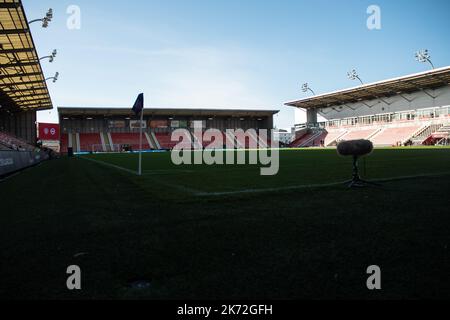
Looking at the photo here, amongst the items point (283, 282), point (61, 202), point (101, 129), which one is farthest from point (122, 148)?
point (283, 282)

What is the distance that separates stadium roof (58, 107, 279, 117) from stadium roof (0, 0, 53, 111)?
1945 cm

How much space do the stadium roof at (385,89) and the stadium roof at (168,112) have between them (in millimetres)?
10463

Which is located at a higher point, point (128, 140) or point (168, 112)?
point (168, 112)

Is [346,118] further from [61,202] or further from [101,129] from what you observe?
[61,202]

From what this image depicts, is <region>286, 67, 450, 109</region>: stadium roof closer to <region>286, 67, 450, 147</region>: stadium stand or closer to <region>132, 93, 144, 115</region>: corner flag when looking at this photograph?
<region>286, 67, 450, 147</region>: stadium stand

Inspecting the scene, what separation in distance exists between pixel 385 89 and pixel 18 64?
58902 mm

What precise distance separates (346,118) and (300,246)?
78293 millimetres

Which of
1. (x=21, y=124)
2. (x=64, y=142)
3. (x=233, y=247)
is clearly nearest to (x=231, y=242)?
(x=233, y=247)

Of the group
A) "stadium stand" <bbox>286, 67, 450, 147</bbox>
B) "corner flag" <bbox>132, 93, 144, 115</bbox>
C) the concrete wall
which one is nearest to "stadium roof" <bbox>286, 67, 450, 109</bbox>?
"stadium stand" <bbox>286, 67, 450, 147</bbox>

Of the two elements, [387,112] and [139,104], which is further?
[387,112]

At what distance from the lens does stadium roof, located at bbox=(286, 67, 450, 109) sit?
173 ft

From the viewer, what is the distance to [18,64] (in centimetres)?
2975

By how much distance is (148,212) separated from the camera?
15.4ft

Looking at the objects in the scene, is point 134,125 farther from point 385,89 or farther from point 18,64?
point 385,89
